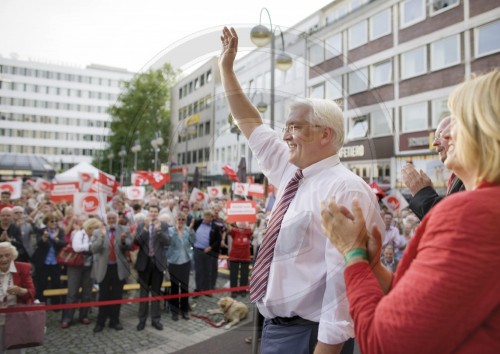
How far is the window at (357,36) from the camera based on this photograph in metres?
14.0

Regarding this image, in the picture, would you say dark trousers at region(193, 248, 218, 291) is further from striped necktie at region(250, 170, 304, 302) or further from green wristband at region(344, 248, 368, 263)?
green wristband at region(344, 248, 368, 263)

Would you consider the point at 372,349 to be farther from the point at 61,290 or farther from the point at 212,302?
the point at 61,290

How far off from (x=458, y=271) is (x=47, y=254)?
6.50 m

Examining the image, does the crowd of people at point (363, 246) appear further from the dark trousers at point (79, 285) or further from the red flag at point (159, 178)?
the dark trousers at point (79, 285)

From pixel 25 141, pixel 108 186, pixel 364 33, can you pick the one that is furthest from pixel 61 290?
pixel 25 141

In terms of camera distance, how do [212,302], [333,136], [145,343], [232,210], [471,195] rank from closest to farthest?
[471,195]
[333,136]
[145,343]
[212,302]
[232,210]

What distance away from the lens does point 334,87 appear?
2102mm

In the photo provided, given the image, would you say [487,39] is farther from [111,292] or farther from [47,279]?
[47,279]

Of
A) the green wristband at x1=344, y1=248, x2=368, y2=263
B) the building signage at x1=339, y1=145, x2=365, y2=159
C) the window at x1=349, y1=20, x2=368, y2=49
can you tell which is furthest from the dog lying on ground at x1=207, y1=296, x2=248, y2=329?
the window at x1=349, y1=20, x2=368, y2=49

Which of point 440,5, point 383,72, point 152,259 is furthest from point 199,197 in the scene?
point 440,5

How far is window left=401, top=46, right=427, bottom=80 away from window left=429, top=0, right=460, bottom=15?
1403 millimetres

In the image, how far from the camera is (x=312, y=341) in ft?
5.01

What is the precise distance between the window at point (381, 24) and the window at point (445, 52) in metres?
1.93

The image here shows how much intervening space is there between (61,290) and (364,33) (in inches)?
517
